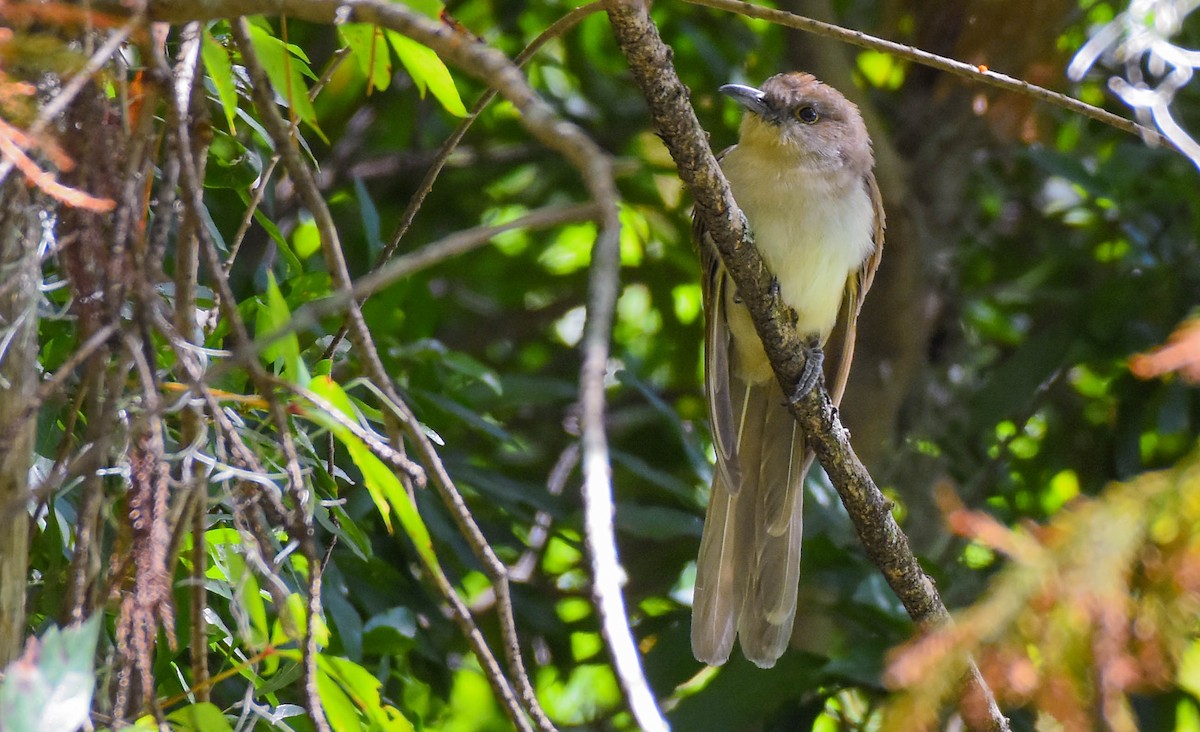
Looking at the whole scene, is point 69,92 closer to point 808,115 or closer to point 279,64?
point 279,64

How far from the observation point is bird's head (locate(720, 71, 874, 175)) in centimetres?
418

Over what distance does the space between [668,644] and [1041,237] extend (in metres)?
2.86

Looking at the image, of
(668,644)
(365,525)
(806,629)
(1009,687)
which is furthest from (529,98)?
(806,629)

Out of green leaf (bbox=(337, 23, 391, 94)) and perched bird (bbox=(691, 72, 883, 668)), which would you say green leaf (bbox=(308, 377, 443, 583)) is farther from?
perched bird (bbox=(691, 72, 883, 668))

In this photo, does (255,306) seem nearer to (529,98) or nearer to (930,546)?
(529,98)

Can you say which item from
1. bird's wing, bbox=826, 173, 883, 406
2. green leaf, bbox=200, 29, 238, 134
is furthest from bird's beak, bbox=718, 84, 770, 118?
green leaf, bbox=200, 29, 238, 134

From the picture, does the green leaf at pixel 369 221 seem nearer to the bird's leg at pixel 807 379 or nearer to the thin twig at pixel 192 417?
the bird's leg at pixel 807 379

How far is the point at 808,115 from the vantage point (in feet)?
14.0

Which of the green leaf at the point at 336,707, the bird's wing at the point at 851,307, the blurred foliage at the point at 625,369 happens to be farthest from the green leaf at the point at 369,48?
the bird's wing at the point at 851,307

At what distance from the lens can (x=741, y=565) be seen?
156 inches

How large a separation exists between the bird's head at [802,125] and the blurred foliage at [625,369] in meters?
0.79

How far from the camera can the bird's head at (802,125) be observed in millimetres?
4184

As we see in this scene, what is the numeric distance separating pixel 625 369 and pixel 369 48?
2.72 m

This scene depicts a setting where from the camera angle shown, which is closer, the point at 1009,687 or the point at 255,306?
the point at 1009,687
